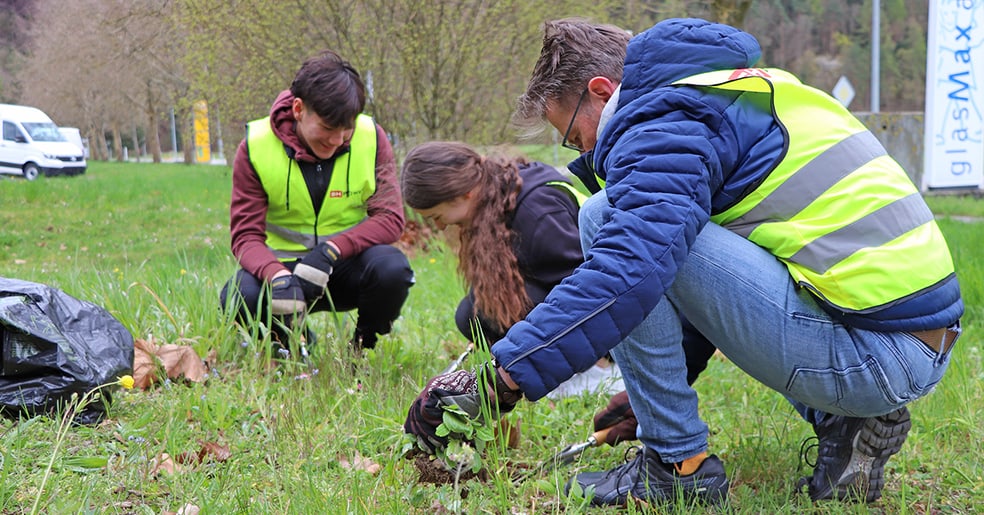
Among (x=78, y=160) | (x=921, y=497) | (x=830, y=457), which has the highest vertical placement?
(x=830, y=457)

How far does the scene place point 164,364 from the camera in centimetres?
290

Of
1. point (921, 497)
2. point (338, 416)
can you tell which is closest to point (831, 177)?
point (921, 497)

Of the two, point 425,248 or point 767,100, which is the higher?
point 767,100

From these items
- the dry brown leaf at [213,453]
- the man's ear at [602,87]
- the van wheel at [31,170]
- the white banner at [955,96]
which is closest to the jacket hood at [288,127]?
the dry brown leaf at [213,453]

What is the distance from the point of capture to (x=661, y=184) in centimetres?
153

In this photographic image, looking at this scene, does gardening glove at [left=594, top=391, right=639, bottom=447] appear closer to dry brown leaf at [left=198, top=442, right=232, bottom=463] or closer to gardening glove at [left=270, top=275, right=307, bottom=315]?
dry brown leaf at [left=198, top=442, right=232, bottom=463]

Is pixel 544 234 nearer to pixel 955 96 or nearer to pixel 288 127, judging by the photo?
pixel 288 127

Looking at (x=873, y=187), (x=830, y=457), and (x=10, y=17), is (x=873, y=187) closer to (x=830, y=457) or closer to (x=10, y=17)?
(x=830, y=457)

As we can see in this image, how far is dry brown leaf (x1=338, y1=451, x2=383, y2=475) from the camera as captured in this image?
2.22m

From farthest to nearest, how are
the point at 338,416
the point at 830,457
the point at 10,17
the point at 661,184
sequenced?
1. the point at 10,17
2. the point at 338,416
3. the point at 830,457
4. the point at 661,184

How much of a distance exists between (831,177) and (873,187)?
0.09m

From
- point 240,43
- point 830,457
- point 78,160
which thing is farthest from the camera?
point 78,160

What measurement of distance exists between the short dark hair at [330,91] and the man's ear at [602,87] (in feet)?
4.45

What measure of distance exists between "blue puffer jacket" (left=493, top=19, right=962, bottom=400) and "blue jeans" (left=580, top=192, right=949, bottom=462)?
11cm
